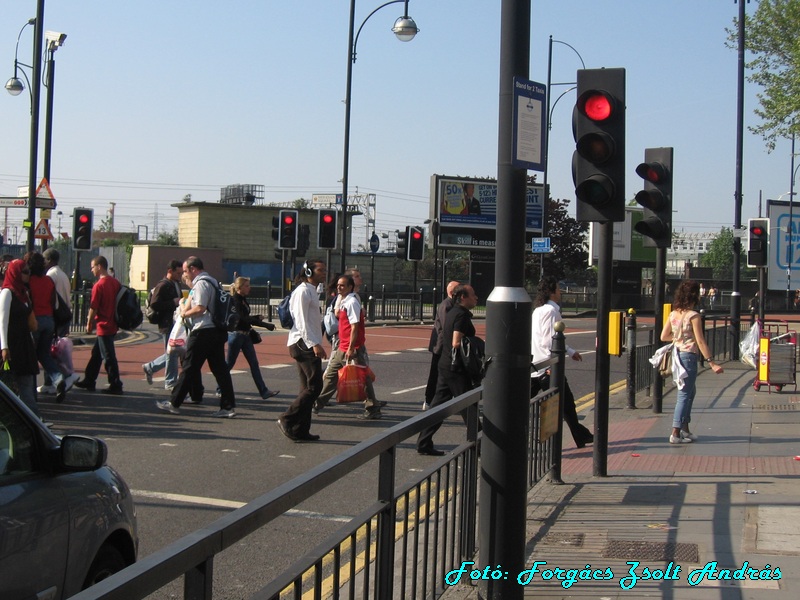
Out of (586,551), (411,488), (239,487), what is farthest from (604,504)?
(411,488)

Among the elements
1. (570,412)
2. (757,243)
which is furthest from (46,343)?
(757,243)

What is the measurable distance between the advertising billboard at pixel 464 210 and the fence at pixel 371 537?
4523 cm

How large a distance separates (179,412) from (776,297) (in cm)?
6553

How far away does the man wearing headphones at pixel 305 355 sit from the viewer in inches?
393

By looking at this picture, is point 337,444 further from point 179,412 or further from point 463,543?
point 463,543

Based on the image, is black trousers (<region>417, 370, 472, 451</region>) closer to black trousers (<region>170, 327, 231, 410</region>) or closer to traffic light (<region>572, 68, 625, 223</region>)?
traffic light (<region>572, 68, 625, 223</region>)

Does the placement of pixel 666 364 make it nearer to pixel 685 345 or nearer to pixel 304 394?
pixel 685 345

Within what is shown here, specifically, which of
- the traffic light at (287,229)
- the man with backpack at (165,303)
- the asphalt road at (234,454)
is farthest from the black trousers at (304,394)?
the traffic light at (287,229)

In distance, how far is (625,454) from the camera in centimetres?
962

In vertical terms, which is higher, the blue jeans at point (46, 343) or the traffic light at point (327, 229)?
the traffic light at point (327, 229)

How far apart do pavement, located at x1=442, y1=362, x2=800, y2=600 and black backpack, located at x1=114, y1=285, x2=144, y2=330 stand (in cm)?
616

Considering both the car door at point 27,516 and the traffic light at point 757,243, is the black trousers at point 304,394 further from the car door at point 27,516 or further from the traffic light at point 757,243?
the traffic light at point 757,243

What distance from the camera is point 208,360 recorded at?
36.7 ft

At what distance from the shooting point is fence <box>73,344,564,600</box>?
2.25 metres
